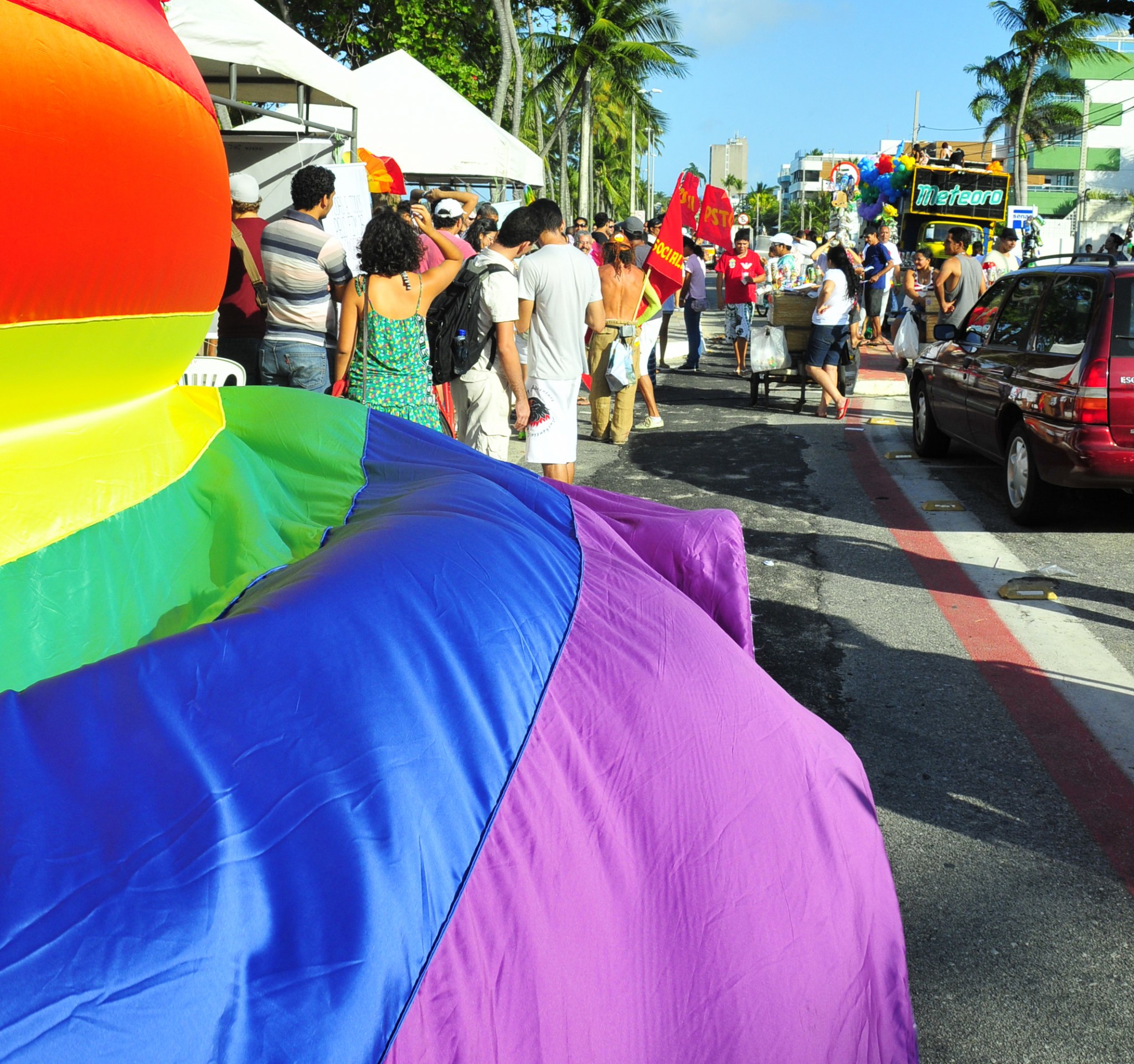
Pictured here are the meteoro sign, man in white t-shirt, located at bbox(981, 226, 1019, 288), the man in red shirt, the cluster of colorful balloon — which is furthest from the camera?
the cluster of colorful balloon

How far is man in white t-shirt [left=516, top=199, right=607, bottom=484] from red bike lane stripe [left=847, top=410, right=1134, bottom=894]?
2.22 m

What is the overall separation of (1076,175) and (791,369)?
3858 inches

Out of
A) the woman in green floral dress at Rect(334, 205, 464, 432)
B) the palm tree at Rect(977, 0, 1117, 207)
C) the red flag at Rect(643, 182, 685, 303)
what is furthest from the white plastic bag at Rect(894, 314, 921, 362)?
the palm tree at Rect(977, 0, 1117, 207)

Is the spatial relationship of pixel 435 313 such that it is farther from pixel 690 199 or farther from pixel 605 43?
pixel 605 43

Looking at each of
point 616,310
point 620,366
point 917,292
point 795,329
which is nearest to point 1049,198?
point 917,292

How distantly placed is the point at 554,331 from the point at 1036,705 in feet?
11.3

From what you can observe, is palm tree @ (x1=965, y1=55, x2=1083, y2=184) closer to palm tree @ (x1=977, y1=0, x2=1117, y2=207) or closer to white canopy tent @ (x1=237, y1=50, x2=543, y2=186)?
palm tree @ (x1=977, y1=0, x2=1117, y2=207)

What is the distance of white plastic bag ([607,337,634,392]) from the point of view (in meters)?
9.71

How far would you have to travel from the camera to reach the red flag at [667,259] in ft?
34.4

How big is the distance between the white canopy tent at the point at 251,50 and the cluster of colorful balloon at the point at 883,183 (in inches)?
765

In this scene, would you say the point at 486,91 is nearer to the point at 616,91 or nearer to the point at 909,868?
the point at 616,91

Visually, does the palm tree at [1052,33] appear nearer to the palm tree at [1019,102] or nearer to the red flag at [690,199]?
the palm tree at [1019,102]

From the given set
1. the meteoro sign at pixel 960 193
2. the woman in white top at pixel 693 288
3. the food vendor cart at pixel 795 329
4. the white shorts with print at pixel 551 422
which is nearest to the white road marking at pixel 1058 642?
the white shorts with print at pixel 551 422

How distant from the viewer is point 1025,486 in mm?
7379
